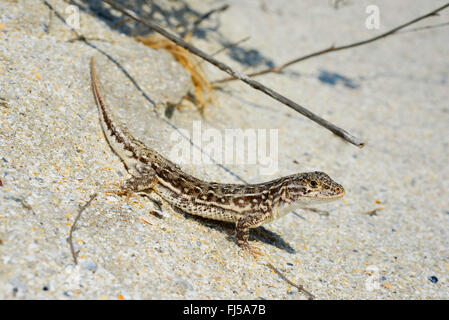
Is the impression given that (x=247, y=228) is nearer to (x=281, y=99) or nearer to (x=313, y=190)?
(x=313, y=190)

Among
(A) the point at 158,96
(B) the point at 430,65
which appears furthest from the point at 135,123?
(B) the point at 430,65

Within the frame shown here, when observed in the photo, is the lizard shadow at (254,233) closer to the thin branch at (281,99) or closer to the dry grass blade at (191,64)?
the thin branch at (281,99)

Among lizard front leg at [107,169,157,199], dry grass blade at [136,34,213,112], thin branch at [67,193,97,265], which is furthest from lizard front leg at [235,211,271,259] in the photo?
dry grass blade at [136,34,213,112]

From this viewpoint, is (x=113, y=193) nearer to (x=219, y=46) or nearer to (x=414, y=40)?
(x=219, y=46)

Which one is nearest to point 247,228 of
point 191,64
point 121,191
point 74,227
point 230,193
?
point 230,193

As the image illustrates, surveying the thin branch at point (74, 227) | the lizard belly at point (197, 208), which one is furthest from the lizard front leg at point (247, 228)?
the thin branch at point (74, 227)

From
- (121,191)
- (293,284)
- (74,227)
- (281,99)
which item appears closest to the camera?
(74,227)

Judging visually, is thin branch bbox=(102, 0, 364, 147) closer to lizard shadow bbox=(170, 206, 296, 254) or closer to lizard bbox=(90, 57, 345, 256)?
lizard bbox=(90, 57, 345, 256)
